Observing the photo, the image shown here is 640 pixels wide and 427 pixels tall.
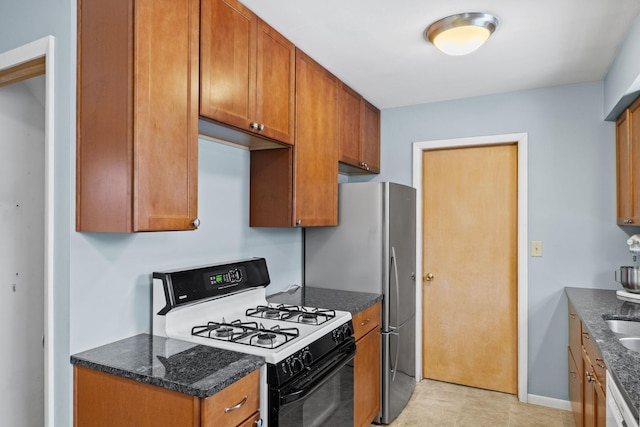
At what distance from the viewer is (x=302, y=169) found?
2414mm

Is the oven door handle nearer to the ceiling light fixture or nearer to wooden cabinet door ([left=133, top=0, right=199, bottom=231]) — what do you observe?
wooden cabinet door ([left=133, top=0, right=199, bottom=231])

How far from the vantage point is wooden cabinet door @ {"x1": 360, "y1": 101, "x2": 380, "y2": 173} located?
129 inches

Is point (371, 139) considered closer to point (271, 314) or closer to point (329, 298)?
point (329, 298)

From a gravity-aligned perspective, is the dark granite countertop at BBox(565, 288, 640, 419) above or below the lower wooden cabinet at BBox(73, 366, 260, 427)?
above

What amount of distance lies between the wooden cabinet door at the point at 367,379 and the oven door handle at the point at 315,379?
0.32 m

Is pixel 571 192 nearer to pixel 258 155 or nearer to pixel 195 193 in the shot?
pixel 258 155

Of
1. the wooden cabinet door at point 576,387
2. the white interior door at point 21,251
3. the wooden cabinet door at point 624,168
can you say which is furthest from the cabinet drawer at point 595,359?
the white interior door at point 21,251

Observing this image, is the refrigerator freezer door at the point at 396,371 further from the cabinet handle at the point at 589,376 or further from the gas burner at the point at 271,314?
the cabinet handle at the point at 589,376

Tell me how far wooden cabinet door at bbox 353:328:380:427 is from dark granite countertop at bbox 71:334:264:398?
41.2 inches

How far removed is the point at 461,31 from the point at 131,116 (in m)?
1.59

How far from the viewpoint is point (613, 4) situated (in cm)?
183

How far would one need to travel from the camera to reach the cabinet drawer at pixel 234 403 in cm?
128

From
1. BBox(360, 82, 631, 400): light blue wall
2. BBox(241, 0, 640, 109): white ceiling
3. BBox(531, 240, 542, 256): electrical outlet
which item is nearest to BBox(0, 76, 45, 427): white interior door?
BBox(241, 0, 640, 109): white ceiling

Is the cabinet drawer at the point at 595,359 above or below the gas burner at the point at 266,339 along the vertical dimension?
below
